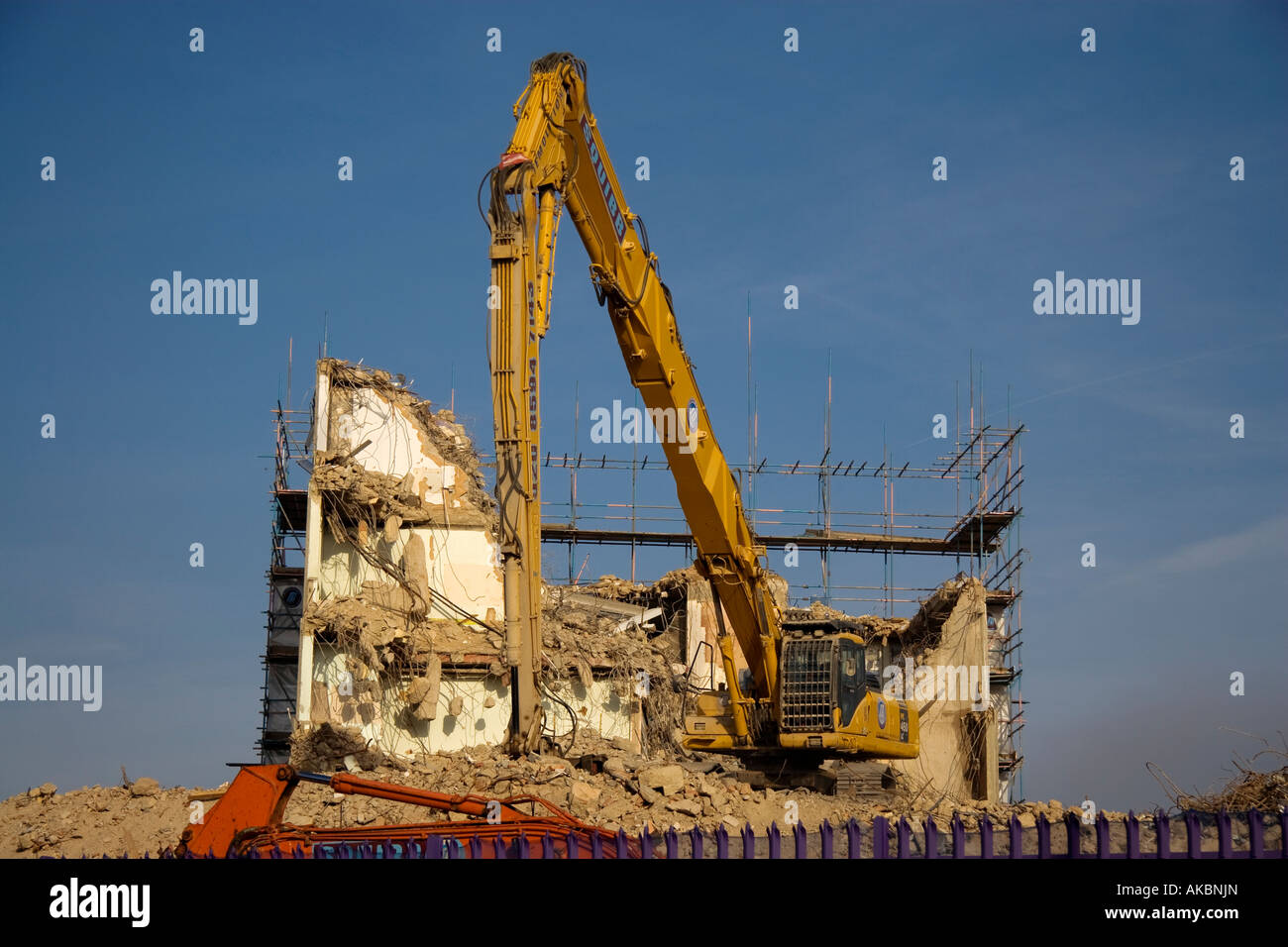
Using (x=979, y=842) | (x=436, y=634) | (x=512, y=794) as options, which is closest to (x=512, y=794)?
(x=512, y=794)

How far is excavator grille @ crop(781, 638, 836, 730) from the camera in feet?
67.4

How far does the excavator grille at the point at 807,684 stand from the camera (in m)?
20.5

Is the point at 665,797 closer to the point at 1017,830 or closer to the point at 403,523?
the point at 1017,830

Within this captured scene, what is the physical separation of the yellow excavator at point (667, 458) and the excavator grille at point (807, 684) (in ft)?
0.07

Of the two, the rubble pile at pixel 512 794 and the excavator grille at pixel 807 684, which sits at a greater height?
the excavator grille at pixel 807 684

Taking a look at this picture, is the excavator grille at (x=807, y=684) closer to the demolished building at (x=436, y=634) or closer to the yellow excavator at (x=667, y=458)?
the yellow excavator at (x=667, y=458)

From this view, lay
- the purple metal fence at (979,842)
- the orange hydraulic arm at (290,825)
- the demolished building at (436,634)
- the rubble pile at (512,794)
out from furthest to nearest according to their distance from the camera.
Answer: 1. the demolished building at (436,634)
2. the rubble pile at (512,794)
3. the orange hydraulic arm at (290,825)
4. the purple metal fence at (979,842)

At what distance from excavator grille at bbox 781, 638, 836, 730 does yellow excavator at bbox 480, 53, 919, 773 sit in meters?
0.02

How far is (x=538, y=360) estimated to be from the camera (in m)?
15.8

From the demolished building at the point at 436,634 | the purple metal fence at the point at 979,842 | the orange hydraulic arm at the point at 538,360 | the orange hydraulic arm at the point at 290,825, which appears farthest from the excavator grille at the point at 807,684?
the purple metal fence at the point at 979,842

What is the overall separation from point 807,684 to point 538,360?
7.77 m

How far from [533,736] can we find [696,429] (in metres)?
5.95

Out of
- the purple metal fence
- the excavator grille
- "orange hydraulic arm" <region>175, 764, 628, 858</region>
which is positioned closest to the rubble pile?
the excavator grille

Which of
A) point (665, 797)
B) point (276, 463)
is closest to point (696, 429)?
point (665, 797)
